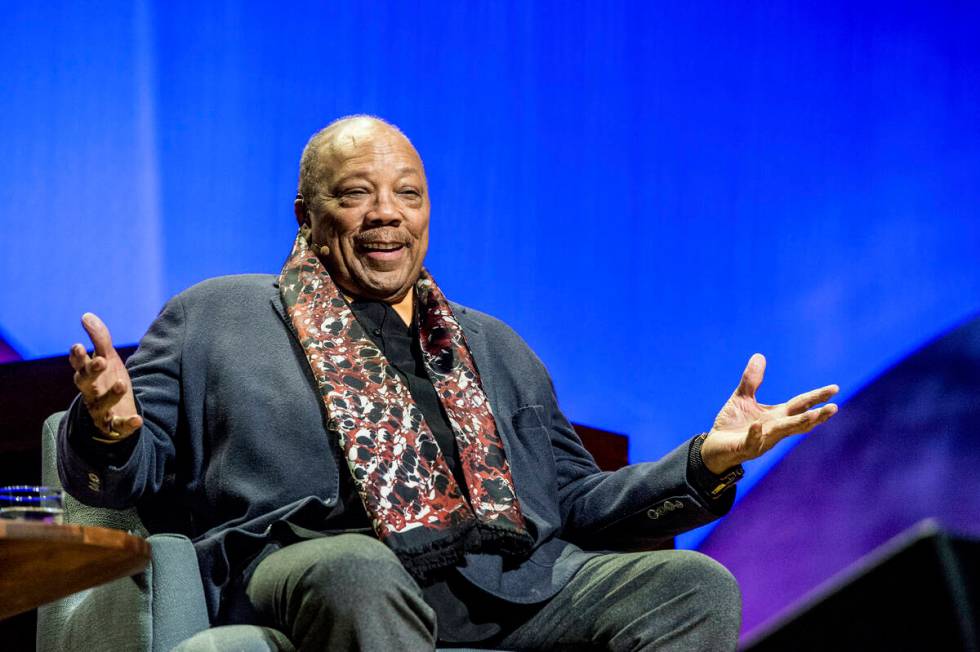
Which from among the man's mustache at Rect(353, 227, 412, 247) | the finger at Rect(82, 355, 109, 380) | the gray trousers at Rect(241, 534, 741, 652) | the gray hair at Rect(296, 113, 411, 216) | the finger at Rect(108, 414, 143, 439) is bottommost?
the gray trousers at Rect(241, 534, 741, 652)

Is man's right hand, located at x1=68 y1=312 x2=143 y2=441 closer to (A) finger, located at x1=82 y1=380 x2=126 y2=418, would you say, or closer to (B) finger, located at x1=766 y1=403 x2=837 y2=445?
(A) finger, located at x1=82 y1=380 x2=126 y2=418

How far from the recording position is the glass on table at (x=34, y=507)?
1187mm

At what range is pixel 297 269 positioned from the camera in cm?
192

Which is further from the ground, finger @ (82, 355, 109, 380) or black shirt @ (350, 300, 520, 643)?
finger @ (82, 355, 109, 380)

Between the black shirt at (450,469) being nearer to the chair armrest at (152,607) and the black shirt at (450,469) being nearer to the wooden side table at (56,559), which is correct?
the chair armrest at (152,607)

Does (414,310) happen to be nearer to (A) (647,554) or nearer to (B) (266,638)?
(A) (647,554)

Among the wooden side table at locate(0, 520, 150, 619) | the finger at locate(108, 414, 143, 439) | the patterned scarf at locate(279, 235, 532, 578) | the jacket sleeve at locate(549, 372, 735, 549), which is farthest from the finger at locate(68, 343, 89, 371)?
the jacket sleeve at locate(549, 372, 735, 549)

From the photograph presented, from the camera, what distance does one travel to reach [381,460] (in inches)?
64.6

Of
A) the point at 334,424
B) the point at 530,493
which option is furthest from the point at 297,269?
the point at 530,493

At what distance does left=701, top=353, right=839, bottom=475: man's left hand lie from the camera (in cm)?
157

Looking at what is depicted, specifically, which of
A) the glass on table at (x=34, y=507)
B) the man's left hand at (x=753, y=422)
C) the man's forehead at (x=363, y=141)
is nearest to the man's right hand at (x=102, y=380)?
the glass on table at (x=34, y=507)

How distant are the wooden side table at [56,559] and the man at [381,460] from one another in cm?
23

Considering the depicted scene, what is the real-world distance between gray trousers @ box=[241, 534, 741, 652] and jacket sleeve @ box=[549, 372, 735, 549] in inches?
3.1

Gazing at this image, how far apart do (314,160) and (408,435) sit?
0.57 meters
